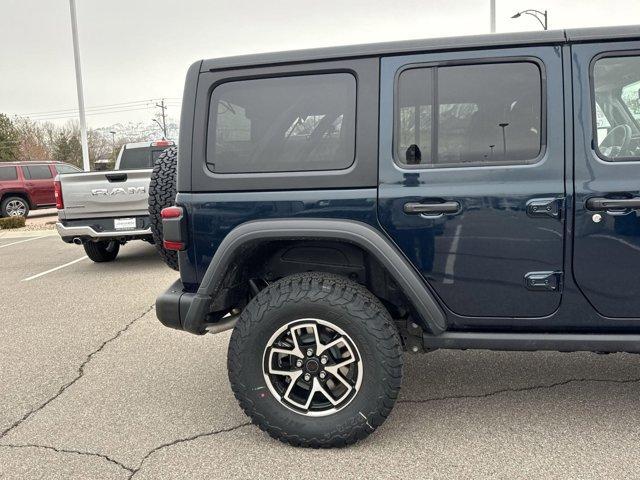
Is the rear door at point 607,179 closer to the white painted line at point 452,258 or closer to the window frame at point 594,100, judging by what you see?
the window frame at point 594,100

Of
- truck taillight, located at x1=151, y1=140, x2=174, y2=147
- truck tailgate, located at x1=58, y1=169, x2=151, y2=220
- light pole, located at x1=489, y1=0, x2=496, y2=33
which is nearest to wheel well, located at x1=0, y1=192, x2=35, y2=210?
truck taillight, located at x1=151, y1=140, x2=174, y2=147

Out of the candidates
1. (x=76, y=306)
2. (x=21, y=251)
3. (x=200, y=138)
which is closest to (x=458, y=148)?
(x=200, y=138)

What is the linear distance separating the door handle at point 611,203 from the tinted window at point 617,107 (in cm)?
20

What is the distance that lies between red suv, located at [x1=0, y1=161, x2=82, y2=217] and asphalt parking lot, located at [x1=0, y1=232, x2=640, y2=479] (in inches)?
550

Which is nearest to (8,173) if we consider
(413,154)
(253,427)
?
(253,427)

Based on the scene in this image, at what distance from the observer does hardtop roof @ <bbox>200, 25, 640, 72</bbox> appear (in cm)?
240

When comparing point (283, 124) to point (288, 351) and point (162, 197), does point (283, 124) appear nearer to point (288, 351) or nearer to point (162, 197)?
point (162, 197)

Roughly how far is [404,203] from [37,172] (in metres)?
17.3

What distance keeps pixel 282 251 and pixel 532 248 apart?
1.29 m

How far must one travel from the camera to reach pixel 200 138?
8.96 ft

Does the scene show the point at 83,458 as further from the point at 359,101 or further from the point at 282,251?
the point at 359,101

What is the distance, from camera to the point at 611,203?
235 cm

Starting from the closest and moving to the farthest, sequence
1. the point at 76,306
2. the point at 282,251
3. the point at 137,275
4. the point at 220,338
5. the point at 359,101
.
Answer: the point at 359,101 < the point at 282,251 < the point at 220,338 < the point at 76,306 < the point at 137,275

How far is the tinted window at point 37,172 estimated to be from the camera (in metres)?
16.6
